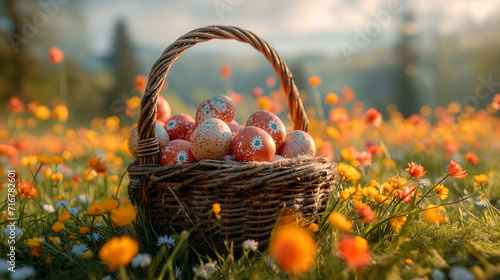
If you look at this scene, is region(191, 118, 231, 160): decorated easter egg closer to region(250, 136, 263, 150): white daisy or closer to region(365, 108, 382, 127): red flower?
region(250, 136, 263, 150): white daisy

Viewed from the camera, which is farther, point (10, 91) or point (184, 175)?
point (10, 91)

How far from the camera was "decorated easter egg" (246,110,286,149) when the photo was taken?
1.55 m

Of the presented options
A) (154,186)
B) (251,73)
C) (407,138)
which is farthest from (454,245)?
(251,73)

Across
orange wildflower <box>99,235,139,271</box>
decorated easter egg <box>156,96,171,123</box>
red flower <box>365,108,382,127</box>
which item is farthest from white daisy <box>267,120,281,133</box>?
orange wildflower <box>99,235,139,271</box>

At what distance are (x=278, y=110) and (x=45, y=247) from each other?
1976mm

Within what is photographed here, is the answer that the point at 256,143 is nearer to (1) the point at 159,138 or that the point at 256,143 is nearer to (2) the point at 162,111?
(1) the point at 159,138

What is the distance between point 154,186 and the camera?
1307mm

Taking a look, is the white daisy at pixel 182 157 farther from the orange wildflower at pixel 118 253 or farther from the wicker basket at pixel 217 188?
the orange wildflower at pixel 118 253

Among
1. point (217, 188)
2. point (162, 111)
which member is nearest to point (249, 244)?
point (217, 188)

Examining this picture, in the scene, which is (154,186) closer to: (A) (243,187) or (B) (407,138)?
(A) (243,187)

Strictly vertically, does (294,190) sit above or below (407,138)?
above

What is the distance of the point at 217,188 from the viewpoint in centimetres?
121

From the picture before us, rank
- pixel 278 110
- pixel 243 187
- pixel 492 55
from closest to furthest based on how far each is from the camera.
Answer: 1. pixel 243 187
2. pixel 278 110
3. pixel 492 55

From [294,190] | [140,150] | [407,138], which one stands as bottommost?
[407,138]
